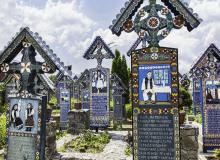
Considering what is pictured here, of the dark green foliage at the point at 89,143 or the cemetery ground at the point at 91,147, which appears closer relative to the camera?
the cemetery ground at the point at 91,147

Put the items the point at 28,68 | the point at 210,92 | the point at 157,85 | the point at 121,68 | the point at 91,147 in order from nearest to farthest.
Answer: the point at 157,85 → the point at 28,68 → the point at 91,147 → the point at 210,92 → the point at 121,68

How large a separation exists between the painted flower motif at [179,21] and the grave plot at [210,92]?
16.5 ft

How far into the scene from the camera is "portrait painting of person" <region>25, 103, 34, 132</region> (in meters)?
8.16

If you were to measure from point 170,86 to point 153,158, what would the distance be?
5.43 ft

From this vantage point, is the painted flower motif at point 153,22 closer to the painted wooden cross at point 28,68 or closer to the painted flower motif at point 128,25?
the painted flower motif at point 128,25

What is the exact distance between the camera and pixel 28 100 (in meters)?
8.24

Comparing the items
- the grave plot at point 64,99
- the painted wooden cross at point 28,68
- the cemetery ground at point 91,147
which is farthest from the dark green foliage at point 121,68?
the painted wooden cross at point 28,68

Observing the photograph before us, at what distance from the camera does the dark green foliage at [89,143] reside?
38.6 ft

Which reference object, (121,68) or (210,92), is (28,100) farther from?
(121,68)

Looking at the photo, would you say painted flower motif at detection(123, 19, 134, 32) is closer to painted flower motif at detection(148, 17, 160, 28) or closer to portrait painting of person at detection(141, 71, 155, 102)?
painted flower motif at detection(148, 17, 160, 28)

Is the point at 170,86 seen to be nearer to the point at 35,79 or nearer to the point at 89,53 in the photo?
the point at 35,79

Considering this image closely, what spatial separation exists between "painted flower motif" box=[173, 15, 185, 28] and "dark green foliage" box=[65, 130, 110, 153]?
18.3ft

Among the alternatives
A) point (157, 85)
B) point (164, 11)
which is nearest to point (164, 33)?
point (164, 11)

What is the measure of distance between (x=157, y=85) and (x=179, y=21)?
158 cm
